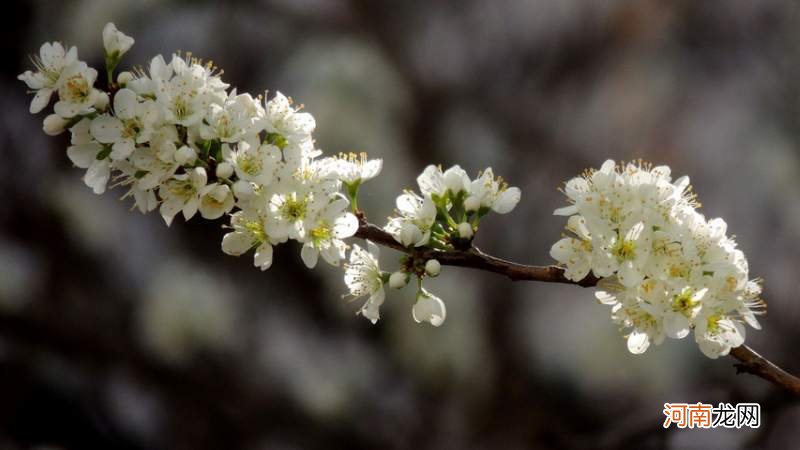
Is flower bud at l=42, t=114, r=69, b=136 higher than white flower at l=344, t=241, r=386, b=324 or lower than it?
lower


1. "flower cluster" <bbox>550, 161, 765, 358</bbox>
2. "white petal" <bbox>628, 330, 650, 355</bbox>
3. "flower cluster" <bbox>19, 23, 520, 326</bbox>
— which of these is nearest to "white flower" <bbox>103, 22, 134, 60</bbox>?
"flower cluster" <bbox>19, 23, 520, 326</bbox>

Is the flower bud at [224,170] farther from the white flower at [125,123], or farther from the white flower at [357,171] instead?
the white flower at [357,171]

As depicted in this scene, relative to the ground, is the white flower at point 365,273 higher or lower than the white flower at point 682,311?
higher

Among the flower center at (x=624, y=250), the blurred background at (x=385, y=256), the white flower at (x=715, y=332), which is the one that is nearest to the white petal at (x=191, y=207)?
the flower center at (x=624, y=250)

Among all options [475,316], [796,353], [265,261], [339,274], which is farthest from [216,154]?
[796,353]

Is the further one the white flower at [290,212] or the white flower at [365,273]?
the white flower at [365,273]

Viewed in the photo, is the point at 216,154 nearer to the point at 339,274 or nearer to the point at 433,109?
the point at 339,274

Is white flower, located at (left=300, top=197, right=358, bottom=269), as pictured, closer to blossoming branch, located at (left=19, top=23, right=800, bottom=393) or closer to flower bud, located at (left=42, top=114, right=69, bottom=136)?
blossoming branch, located at (left=19, top=23, right=800, bottom=393)

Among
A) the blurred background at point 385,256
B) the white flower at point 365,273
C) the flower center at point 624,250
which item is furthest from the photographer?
the blurred background at point 385,256
